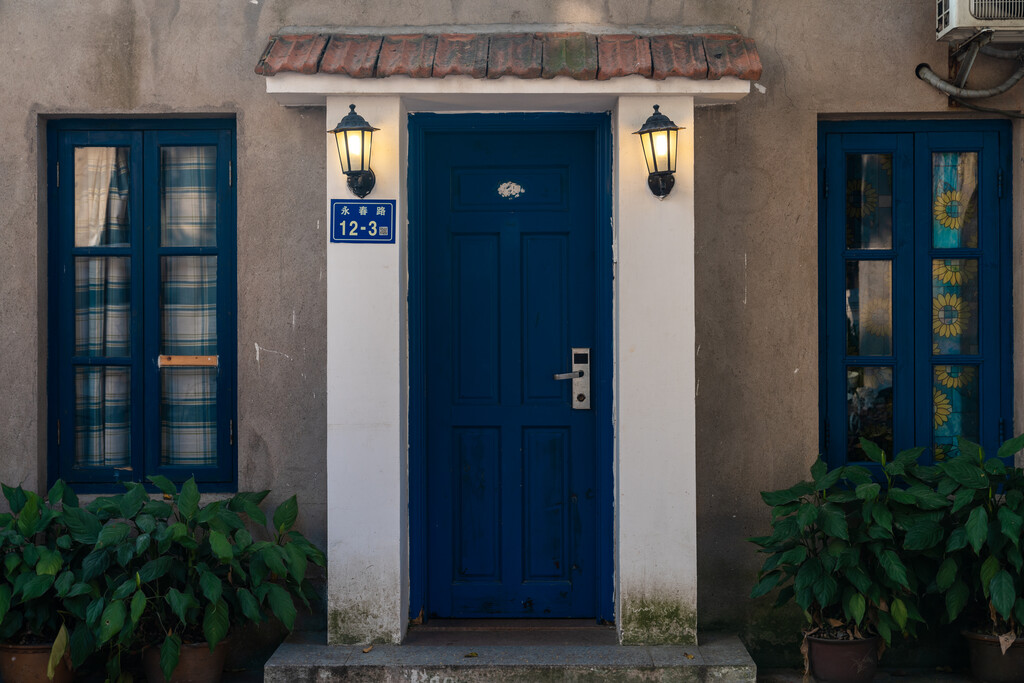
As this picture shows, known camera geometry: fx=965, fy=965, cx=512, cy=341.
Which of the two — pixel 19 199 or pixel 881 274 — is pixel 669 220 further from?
pixel 19 199

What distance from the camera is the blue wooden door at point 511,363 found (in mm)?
5344

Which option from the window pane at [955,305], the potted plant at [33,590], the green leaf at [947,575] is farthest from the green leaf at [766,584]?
the potted plant at [33,590]

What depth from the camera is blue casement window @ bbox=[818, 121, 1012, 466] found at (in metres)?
5.32

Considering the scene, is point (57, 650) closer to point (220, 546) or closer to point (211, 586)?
point (211, 586)

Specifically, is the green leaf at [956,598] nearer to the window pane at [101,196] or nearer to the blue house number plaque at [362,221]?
the blue house number plaque at [362,221]

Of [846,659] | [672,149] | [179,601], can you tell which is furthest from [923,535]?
[179,601]

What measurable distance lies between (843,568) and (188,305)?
147 inches

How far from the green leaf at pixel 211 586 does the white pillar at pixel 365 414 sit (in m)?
0.61

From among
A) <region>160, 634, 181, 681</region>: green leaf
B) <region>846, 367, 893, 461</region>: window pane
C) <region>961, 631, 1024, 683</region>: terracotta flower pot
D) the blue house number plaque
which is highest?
the blue house number plaque

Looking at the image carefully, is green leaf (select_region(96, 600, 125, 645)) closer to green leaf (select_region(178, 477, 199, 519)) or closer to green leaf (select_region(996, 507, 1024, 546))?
green leaf (select_region(178, 477, 199, 519))

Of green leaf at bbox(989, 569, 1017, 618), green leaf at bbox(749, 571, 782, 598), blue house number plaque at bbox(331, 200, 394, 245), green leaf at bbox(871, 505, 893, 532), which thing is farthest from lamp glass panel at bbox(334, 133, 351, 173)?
green leaf at bbox(989, 569, 1017, 618)

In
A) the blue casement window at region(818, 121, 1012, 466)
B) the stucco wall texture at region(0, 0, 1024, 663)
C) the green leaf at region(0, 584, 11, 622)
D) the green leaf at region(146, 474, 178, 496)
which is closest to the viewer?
the green leaf at region(0, 584, 11, 622)

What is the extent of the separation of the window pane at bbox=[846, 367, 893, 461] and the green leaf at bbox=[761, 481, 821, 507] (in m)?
0.70

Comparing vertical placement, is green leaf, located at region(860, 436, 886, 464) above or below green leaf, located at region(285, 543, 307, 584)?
above
